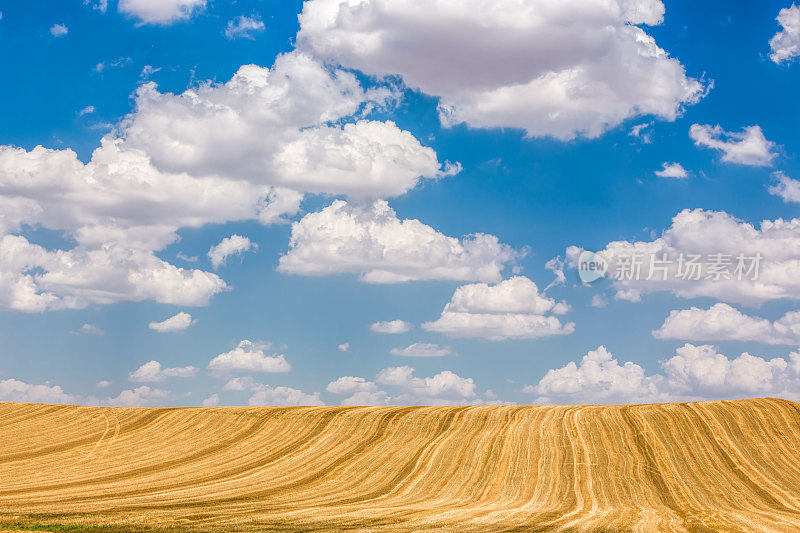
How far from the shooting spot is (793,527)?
3528 centimetres

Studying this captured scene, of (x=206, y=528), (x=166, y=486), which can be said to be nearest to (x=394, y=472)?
(x=166, y=486)

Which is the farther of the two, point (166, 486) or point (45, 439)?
point (45, 439)

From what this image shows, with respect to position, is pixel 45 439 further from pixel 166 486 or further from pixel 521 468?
pixel 521 468

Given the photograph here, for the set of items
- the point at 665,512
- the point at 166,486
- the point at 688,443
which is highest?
the point at 688,443

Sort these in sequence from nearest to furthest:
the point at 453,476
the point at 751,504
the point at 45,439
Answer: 1. the point at 751,504
2. the point at 453,476
3. the point at 45,439

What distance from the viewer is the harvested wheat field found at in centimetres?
3497

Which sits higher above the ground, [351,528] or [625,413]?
[625,413]

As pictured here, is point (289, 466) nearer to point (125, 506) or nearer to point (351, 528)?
point (125, 506)

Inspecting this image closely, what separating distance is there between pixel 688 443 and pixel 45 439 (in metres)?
49.1

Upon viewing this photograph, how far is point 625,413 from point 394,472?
21816mm

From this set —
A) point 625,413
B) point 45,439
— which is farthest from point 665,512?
point 45,439

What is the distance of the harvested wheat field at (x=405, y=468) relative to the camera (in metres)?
35.0

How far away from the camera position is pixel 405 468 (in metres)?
50.1

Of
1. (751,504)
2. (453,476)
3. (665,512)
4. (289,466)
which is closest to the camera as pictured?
(665,512)
